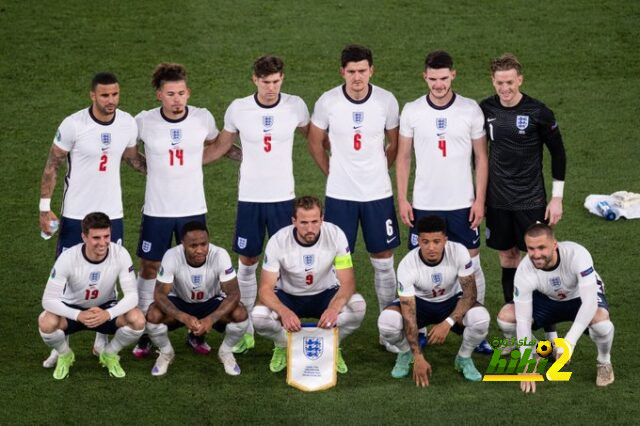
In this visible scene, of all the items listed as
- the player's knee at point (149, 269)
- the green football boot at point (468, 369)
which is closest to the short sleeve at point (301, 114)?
the player's knee at point (149, 269)

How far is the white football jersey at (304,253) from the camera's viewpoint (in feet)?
31.1

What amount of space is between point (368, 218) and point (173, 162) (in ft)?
5.02

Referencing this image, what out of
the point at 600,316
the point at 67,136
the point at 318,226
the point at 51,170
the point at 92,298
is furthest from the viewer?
the point at 51,170

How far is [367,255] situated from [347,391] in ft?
9.32

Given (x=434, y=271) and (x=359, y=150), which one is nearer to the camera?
(x=434, y=271)

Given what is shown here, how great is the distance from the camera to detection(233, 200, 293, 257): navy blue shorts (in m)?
9.96

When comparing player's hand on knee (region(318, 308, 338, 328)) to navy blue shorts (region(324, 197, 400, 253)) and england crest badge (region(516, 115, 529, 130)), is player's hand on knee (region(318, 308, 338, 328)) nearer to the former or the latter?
navy blue shorts (region(324, 197, 400, 253))

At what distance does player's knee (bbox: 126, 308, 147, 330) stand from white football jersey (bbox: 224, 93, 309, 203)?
49.5 inches

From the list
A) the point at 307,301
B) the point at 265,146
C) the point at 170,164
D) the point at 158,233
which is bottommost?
the point at 307,301

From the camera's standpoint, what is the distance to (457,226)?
9859mm

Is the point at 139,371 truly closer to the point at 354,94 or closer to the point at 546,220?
the point at 354,94

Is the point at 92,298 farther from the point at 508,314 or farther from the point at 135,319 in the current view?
the point at 508,314

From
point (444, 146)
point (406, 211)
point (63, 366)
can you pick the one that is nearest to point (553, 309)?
point (406, 211)

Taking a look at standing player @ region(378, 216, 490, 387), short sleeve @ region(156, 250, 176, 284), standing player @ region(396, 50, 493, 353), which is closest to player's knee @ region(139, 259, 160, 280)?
short sleeve @ region(156, 250, 176, 284)
